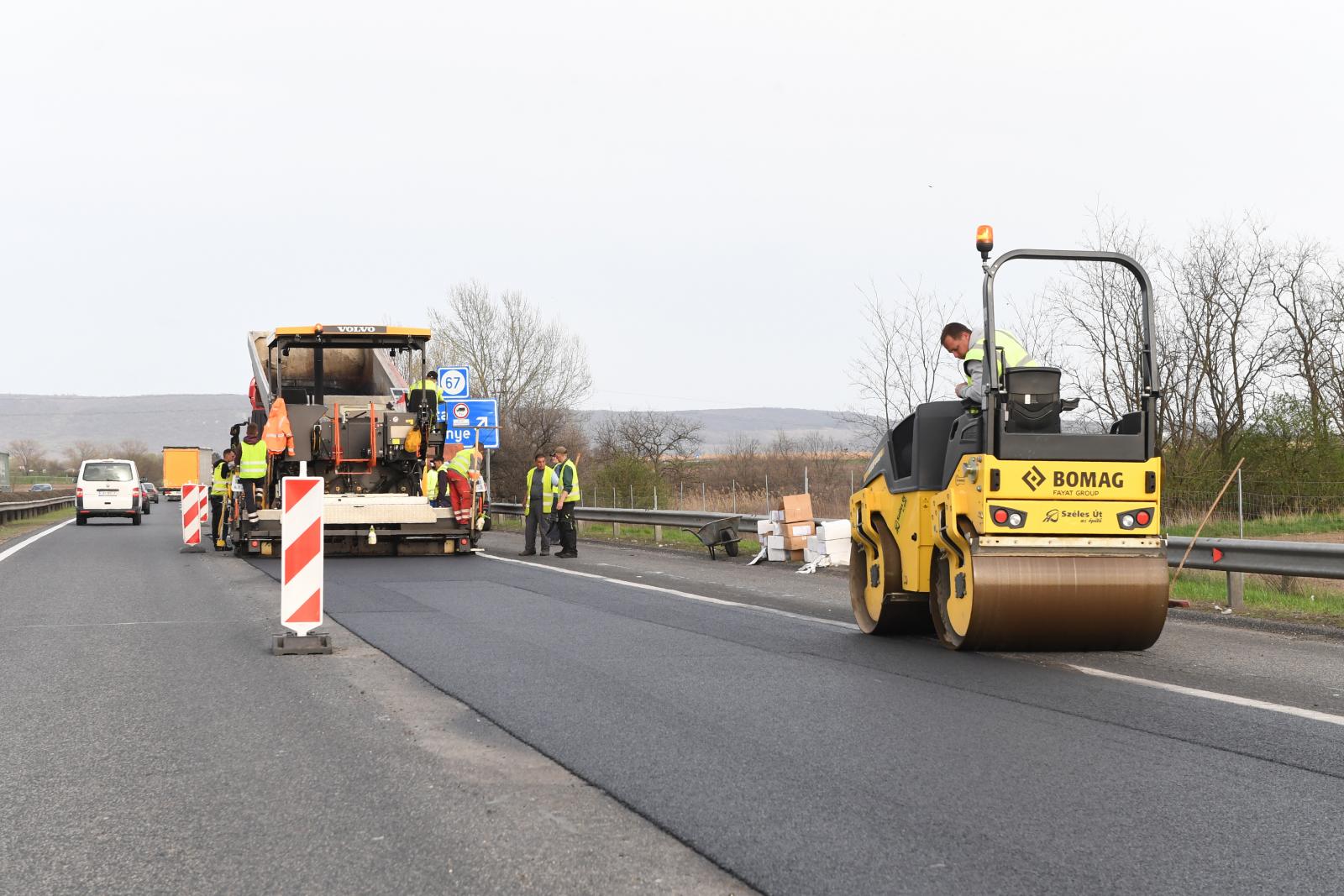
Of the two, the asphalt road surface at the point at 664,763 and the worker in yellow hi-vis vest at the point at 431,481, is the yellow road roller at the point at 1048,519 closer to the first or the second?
the asphalt road surface at the point at 664,763

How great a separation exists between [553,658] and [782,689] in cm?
178

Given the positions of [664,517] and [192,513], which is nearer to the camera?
[192,513]

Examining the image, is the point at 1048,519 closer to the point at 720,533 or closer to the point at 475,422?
the point at 720,533

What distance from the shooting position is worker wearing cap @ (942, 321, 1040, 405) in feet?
25.5

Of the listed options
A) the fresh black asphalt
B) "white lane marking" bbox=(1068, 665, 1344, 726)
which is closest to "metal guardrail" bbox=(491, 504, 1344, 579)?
the fresh black asphalt

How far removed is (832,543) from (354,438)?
7.16 m

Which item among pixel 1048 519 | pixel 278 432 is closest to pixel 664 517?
pixel 278 432

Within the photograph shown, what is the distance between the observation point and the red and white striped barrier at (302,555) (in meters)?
8.49

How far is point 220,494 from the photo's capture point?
2239 centimetres

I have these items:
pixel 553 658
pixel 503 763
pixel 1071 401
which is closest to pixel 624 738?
pixel 503 763

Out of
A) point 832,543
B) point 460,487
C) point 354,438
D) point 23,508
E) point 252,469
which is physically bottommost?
point 23,508

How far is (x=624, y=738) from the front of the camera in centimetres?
554

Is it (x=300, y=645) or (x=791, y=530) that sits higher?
(x=791, y=530)

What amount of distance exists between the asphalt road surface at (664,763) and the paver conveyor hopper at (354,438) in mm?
8268
